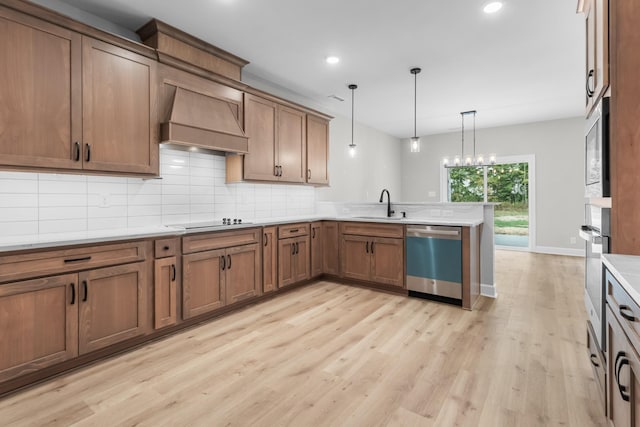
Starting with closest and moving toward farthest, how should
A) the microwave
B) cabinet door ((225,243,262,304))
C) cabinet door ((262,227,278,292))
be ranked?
the microwave < cabinet door ((225,243,262,304)) < cabinet door ((262,227,278,292))

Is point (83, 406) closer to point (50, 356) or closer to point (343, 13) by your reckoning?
point (50, 356)

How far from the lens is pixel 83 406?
183cm

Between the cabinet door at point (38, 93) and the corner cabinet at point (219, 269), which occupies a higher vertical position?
the cabinet door at point (38, 93)

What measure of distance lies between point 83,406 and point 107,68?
2.34m

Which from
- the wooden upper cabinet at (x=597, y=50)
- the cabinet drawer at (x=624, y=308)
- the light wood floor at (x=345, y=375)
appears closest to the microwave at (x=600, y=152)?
the wooden upper cabinet at (x=597, y=50)

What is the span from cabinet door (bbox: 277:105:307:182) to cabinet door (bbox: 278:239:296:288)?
86 centimetres

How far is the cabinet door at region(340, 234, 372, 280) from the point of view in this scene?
415 centimetres

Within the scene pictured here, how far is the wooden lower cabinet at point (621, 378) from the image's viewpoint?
1.03 meters

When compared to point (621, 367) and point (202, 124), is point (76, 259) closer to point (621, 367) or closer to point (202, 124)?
point (202, 124)

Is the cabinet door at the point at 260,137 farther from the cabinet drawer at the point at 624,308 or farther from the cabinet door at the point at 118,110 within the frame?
the cabinet drawer at the point at 624,308

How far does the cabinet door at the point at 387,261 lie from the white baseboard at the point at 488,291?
0.98m

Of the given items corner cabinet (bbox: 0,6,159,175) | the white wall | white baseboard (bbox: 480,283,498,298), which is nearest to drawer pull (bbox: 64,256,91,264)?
corner cabinet (bbox: 0,6,159,175)

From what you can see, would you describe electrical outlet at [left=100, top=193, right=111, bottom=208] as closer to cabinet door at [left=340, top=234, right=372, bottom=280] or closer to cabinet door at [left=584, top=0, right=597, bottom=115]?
cabinet door at [left=340, top=234, right=372, bottom=280]

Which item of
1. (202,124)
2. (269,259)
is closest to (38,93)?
(202,124)
